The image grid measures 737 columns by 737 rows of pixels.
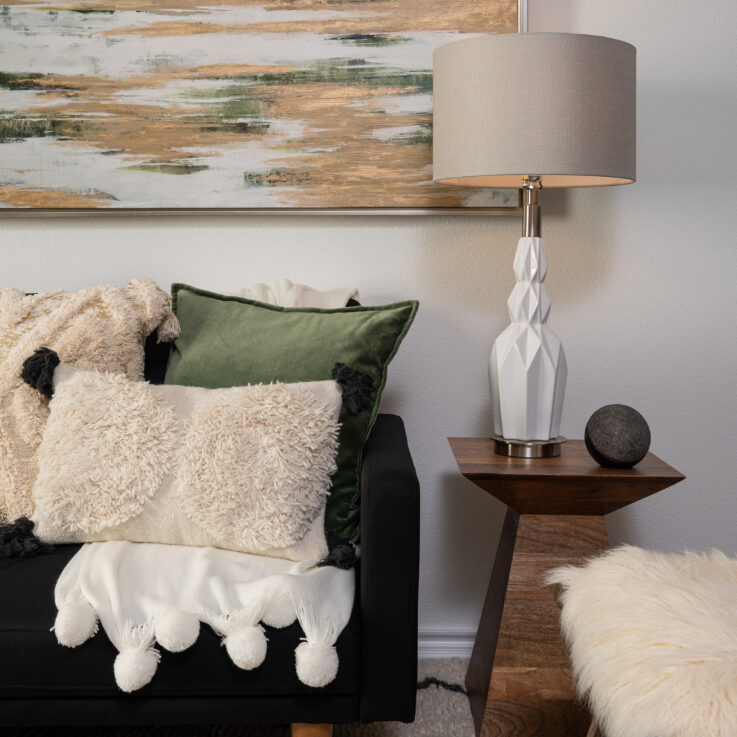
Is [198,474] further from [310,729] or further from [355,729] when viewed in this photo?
[355,729]

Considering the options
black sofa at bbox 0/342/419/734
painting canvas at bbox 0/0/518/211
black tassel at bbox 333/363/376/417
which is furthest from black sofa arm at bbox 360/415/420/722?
painting canvas at bbox 0/0/518/211

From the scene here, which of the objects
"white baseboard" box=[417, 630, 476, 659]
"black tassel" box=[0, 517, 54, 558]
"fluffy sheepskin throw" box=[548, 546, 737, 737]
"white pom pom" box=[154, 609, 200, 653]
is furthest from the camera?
"white baseboard" box=[417, 630, 476, 659]

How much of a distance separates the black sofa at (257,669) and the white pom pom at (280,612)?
17 millimetres

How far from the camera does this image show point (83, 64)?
1945 mm

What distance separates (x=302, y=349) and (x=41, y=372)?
529 mm

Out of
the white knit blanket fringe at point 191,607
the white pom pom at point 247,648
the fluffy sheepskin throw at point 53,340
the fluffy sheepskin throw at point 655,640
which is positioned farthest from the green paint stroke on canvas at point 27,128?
the fluffy sheepskin throw at point 655,640

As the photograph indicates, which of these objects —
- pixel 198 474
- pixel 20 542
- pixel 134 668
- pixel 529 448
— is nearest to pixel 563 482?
pixel 529 448

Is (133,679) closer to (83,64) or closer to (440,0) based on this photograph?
(83,64)

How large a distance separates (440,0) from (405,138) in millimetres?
338

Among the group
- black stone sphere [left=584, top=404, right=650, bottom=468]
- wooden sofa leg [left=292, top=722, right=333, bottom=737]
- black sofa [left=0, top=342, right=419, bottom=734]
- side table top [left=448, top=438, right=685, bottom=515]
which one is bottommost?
wooden sofa leg [left=292, top=722, right=333, bottom=737]

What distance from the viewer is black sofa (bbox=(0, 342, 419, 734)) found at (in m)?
1.29

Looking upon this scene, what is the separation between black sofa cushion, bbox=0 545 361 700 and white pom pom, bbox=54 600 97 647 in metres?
0.02

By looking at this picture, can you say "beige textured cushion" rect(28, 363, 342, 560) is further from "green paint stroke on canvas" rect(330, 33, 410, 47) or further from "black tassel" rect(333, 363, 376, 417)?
"green paint stroke on canvas" rect(330, 33, 410, 47)

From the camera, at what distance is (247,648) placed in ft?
4.14
